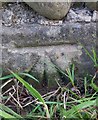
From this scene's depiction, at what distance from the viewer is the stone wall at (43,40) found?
130cm

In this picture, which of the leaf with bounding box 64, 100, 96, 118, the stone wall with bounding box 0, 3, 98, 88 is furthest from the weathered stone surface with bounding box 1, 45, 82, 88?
the leaf with bounding box 64, 100, 96, 118

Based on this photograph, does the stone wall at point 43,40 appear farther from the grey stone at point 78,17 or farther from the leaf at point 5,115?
the leaf at point 5,115

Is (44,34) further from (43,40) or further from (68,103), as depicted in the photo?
(68,103)

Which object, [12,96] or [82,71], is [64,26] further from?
[12,96]

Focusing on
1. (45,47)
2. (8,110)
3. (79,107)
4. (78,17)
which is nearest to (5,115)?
(8,110)

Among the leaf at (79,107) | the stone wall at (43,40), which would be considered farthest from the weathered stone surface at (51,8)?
the leaf at (79,107)

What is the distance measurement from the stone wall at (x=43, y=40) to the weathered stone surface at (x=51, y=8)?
0.03 m

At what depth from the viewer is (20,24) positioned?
130cm

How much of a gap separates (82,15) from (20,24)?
8.5 inches

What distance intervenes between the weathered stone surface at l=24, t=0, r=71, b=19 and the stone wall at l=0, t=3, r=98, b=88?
3 cm

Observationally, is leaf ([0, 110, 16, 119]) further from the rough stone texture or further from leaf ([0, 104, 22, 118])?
the rough stone texture

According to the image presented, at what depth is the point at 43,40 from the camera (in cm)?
131

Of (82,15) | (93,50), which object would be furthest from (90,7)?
(93,50)

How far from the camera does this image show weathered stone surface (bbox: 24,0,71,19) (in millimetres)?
1245
